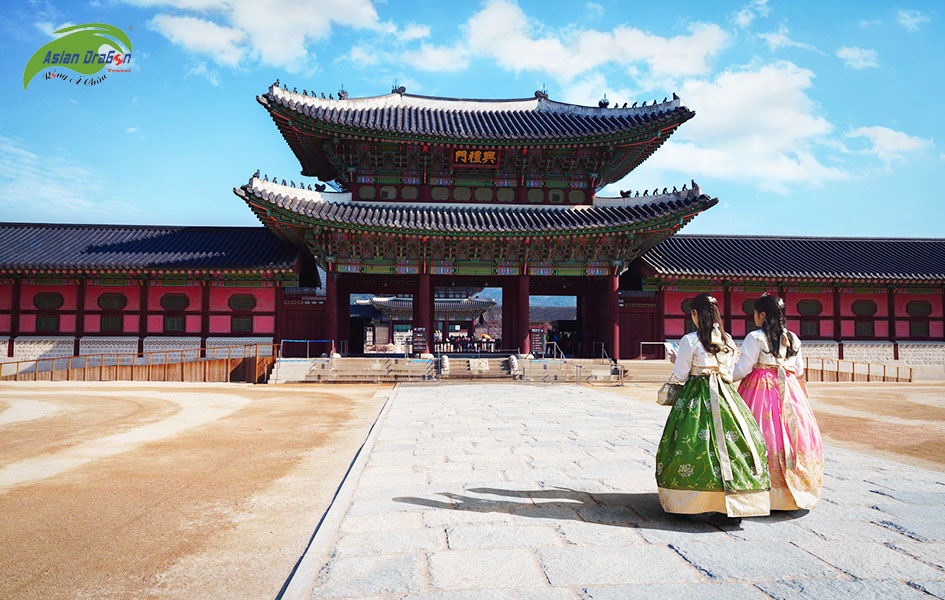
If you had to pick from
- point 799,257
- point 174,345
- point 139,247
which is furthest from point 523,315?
point 139,247

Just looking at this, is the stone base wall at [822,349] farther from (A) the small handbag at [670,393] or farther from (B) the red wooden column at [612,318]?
(A) the small handbag at [670,393]

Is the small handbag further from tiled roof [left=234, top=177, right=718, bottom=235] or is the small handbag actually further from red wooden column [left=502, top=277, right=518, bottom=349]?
red wooden column [left=502, top=277, right=518, bottom=349]

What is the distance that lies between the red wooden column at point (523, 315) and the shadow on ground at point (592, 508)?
14350mm

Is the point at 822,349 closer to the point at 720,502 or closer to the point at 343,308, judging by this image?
the point at 343,308

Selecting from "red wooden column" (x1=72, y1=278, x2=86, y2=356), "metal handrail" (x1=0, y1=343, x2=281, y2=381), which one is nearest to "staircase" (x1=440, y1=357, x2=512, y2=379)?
"metal handrail" (x1=0, y1=343, x2=281, y2=381)

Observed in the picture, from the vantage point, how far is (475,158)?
65.6ft

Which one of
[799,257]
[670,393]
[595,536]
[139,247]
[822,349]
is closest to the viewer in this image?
[595,536]

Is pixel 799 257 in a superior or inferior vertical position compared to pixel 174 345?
superior

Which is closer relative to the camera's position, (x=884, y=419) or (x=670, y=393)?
(x=670, y=393)

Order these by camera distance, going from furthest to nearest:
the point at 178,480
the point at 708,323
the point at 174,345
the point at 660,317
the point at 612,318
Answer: the point at 660,317 < the point at 612,318 < the point at 174,345 < the point at 178,480 < the point at 708,323

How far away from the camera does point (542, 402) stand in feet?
38.5

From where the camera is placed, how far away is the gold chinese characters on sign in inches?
781

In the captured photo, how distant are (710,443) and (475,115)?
67.0 feet

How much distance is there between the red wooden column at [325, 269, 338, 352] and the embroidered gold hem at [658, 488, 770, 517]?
1584cm
